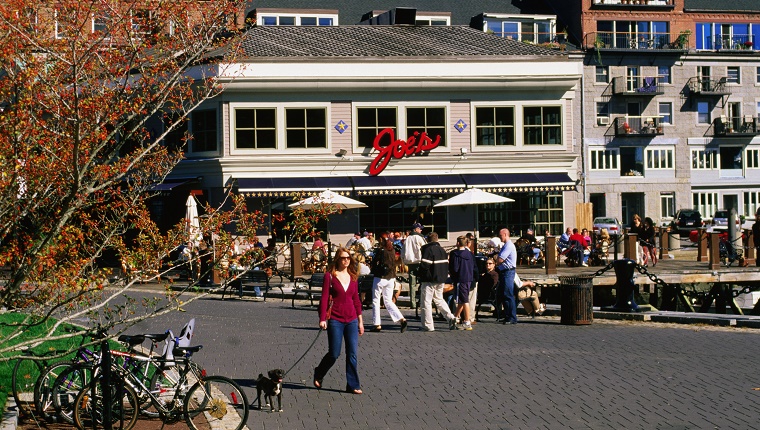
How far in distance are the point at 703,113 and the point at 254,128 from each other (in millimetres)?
45020

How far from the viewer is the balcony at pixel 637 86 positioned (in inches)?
2881

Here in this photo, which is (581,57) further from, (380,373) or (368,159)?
(380,373)

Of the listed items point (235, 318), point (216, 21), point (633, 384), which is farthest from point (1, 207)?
point (235, 318)

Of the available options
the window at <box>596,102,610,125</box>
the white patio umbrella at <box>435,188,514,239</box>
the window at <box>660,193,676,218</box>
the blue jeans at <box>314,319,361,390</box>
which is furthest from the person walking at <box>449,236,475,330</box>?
the window at <box>660,193,676,218</box>

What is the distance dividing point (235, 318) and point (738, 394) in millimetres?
12820

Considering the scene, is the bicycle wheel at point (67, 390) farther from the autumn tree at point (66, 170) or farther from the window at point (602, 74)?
the window at point (602, 74)

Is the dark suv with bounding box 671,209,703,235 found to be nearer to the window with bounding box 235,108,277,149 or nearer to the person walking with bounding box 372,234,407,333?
the window with bounding box 235,108,277,149

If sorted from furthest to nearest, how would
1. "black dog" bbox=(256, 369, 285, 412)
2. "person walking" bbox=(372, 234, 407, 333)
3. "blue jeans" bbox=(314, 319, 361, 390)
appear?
"person walking" bbox=(372, 234, 407, 333) → "blue jeans" bbox=(314, 319, 361, 390) → "black dog" bbox=(256, 369, 285, 412)

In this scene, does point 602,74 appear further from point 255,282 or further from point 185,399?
point 185,399

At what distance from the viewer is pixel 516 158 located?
41562mm

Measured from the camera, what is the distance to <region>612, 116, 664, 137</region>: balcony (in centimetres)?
7275

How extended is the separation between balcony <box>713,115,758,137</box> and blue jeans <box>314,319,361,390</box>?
65607 millimetres

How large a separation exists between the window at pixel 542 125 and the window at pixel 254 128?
377 inches

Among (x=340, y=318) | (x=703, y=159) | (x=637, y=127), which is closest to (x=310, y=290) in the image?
(x=340, y=318)
